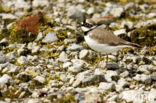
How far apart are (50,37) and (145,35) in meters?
3.33

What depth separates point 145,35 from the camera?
31.7 ft

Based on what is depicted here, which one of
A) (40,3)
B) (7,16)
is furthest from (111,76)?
(40,3)

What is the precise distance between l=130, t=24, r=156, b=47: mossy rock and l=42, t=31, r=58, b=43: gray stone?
2671 millimetres

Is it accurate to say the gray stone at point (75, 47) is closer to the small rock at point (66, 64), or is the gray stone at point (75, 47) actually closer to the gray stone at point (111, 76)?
the small rock at point (66, 64)

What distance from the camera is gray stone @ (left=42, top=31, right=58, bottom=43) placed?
30.3ft

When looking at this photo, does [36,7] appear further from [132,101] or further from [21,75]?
[132,101]

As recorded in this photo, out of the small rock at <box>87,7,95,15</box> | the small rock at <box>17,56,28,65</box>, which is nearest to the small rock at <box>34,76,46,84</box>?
the small rock at <box>17,56,28,65</box>

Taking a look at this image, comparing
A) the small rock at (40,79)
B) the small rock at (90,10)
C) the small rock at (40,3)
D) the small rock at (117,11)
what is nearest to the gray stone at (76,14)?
the small rock at (90,10)

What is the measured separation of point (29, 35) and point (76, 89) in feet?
11.6

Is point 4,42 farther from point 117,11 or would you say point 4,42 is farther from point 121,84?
point 117,11

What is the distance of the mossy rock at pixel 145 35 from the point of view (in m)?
9.36

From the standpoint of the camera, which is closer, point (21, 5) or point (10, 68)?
point (10, 68)

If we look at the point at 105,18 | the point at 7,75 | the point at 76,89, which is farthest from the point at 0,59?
the point at 105,18

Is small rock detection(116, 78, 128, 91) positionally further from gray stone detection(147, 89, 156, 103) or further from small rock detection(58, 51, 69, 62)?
small rock detection(58, 51, 69, 62)
